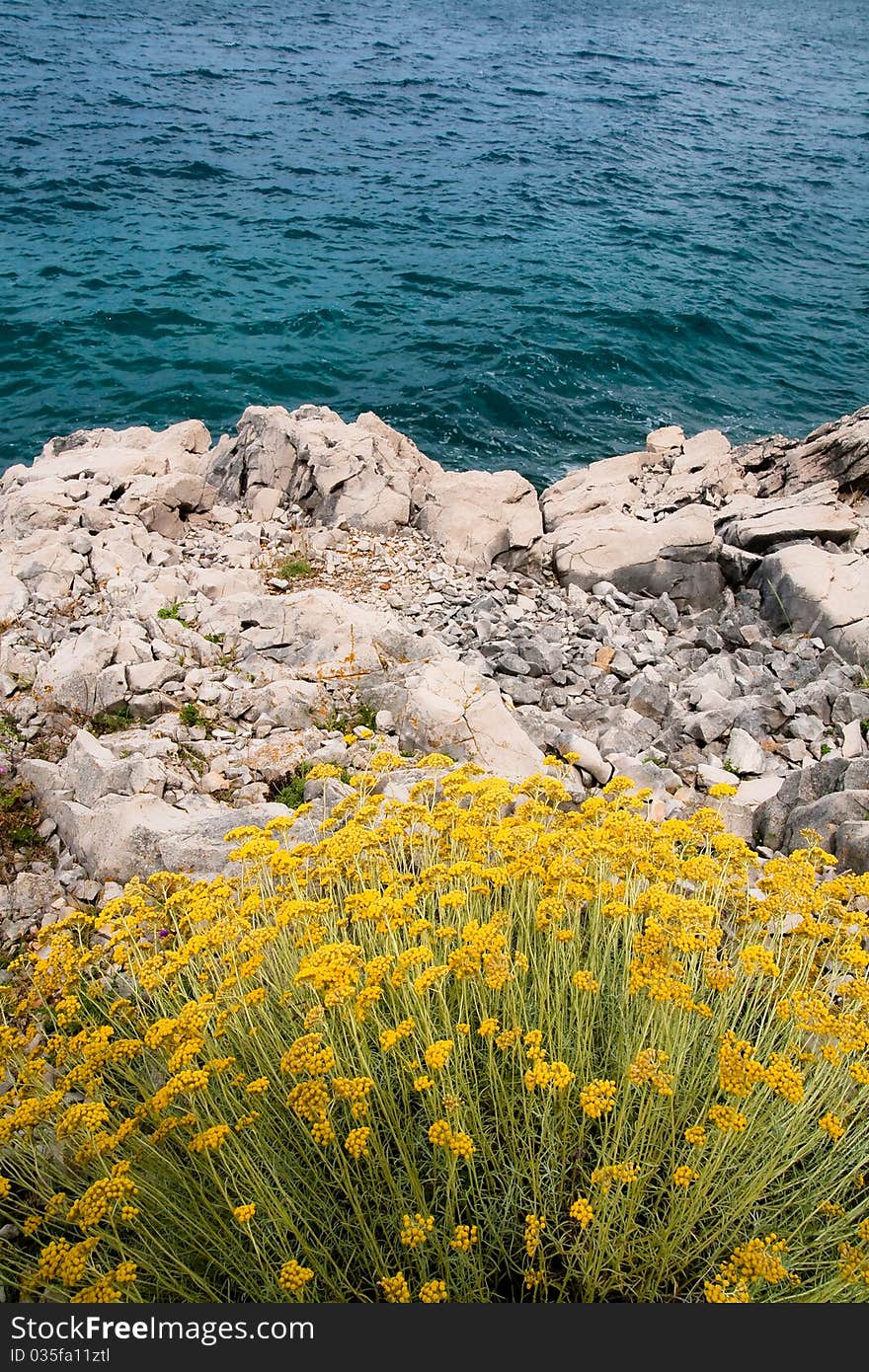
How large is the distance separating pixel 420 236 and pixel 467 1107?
28.0 meters

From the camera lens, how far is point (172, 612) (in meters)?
9.61

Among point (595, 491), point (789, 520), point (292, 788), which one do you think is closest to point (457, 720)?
point (292, 788)

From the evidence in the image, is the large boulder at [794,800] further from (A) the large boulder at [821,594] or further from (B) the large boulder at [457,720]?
(A) the large boulder at [821,594]

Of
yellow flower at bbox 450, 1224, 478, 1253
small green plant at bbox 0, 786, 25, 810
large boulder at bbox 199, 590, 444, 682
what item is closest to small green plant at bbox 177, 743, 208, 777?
small green plant at bbox 0, 786, 25, 810

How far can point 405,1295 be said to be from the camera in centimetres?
272

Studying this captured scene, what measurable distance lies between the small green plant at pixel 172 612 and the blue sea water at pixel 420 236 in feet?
30.8

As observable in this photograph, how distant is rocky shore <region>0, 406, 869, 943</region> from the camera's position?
22.1 feet

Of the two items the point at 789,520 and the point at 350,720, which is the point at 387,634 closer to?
the point at 350,720

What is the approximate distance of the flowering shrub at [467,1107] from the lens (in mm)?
3029

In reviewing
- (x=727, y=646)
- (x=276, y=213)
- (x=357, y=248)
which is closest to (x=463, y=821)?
(x=727, y=646)

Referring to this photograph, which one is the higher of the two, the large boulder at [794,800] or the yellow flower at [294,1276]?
the yellow flower at [294,1276]

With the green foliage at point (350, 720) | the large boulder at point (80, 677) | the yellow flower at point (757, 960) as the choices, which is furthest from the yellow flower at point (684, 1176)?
the large boulder at point (80, 677)

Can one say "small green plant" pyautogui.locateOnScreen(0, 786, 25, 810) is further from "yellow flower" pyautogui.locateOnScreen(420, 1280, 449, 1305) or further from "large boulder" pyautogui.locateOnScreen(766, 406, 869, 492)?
"large boulder" pyautogui.locateOnScreen(766, 406, 869, 492)

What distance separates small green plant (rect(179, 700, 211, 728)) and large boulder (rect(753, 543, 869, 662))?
23.7 ft
